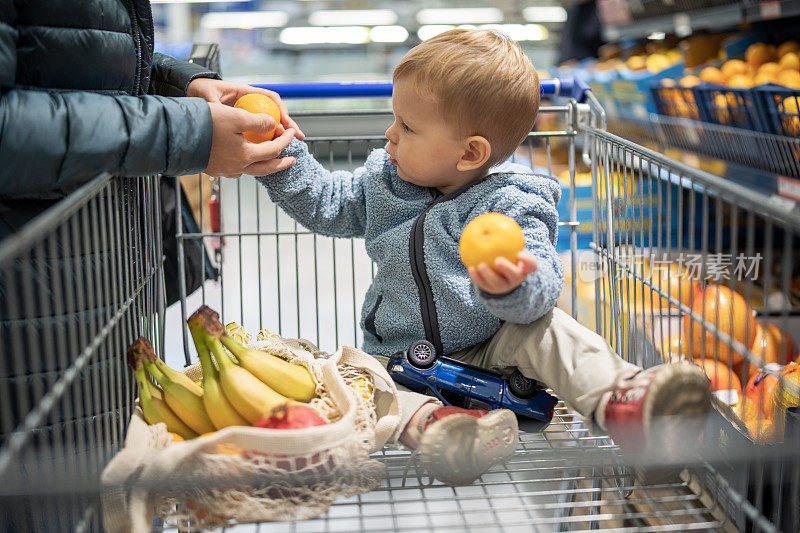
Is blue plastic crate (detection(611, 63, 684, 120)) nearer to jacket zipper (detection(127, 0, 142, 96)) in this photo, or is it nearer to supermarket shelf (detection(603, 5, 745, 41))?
supermarket shelf (detection(603, 5, 745, 41))

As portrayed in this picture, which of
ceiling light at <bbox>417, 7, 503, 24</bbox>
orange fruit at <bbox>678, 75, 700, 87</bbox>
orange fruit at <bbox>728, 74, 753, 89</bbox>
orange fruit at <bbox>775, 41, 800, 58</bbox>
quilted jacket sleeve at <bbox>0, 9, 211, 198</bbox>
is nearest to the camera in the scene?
quilted jacket sleeve at <bbox>0, 9, 211, 198</bbox>

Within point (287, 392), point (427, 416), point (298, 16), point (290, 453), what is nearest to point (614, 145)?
point (427, 416)

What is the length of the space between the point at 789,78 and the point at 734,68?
1.68 ft

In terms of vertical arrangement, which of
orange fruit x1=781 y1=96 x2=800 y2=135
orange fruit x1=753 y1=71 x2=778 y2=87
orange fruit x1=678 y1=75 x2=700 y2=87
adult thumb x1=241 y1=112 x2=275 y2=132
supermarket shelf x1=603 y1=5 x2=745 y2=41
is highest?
supermarket shelf x1=603 y1=5 x2=745 y2=41

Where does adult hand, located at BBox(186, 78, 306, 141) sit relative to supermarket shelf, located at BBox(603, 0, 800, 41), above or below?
below

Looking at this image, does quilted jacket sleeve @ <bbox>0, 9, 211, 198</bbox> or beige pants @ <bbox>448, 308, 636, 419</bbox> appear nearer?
quilted jacket sleeve @ <bbox>0, 9, 211, 198</bbox>

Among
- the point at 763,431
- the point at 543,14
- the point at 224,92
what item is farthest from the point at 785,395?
the point at 543,14

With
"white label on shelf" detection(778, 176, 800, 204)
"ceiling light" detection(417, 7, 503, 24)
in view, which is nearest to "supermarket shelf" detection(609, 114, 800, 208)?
"white label on shelf" detection(778, 176, 800, 204)

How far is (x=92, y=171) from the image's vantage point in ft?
3.81

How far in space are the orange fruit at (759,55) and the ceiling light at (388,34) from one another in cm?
525

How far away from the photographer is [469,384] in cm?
147

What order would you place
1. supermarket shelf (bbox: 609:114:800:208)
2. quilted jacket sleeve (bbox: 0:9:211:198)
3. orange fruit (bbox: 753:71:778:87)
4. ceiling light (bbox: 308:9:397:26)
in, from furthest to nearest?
ceiling light (bbox: 308:9:397:26) → orange fruit (bbox: 753:71:778:87) → supermarket shelf (bbox: 609:114:800:208) → quilted jacket sleeve (bbox: 0:9:211:198)

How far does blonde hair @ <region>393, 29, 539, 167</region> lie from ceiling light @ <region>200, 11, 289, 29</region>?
6.99 meters

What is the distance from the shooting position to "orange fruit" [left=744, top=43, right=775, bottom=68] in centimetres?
326
